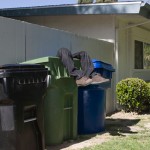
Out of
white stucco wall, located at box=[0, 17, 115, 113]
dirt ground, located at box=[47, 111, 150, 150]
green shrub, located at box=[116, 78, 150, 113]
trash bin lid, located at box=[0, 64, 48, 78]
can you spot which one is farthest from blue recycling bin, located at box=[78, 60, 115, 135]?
green shrub, located at box=[116, 78, 150, 113]

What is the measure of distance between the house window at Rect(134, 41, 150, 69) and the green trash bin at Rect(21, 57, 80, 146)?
24.5 ft

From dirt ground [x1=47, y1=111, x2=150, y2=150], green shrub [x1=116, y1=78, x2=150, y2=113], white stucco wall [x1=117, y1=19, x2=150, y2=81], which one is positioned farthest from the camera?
white stucco wall [x1=117, y1=19, x2=150, y2=81]

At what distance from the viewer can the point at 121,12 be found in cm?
1166

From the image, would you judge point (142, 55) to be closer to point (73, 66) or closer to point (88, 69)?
point (88, 69)

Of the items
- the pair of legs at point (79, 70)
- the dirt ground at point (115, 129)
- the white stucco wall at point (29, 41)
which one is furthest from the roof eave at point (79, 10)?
the pair of legs at point (79, 70)

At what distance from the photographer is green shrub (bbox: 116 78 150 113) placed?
11586 millimetres

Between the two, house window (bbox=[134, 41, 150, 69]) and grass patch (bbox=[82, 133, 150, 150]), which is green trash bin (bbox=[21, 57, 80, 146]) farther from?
house window (bbox=[134, 41, 150, 69])

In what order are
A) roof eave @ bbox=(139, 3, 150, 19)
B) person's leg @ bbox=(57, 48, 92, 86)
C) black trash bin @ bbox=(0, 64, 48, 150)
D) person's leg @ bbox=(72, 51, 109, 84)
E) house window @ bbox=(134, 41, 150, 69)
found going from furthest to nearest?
1. house window @ bbox=(134, 41, 150, 69)
2. roof eave @ bbox=(139, 3, 150, 19)
3. person's leg @ bbox=(72, 51, 109, 84)
4. person's leg @ bbox=(57, 48, 92, 86)
5. black trash bin @ bbox=(0, 64, 48, 150)

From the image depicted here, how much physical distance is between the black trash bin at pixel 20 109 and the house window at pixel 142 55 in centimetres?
951

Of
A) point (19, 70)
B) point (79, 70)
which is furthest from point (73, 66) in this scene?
point (19, 70)

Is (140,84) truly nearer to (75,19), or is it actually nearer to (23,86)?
(75,19)

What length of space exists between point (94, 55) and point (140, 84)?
1591mm

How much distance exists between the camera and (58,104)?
23.6 feet

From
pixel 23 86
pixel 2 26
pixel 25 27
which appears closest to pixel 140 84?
pixel 25 27
